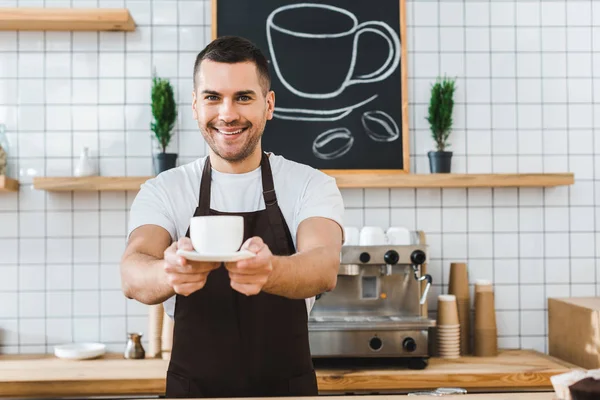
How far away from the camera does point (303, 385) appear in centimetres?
183

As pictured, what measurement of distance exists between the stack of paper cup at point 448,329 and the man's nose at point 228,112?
1496 millimetres

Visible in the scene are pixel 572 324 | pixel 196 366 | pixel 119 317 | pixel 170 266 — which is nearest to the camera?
pixel 170 266

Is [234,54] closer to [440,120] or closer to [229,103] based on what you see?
[229,103]

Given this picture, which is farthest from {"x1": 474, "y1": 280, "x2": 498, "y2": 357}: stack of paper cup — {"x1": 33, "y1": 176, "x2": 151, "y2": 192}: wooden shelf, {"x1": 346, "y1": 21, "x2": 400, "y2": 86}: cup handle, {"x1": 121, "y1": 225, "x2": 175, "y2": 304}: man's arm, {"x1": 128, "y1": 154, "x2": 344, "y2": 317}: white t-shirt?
{"x1": 121, "y1": 225, "x2": 175, "y2": 304}: man's arm

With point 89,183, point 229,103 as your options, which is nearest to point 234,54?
point 229,103

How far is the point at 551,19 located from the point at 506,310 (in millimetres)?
1336

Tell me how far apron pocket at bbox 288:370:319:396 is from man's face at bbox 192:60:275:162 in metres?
0.63

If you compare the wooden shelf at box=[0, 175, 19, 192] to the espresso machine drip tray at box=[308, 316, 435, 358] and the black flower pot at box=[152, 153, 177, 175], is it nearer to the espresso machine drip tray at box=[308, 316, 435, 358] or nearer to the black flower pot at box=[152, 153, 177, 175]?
the black flower pot at box=[152, 153, 177, 175]

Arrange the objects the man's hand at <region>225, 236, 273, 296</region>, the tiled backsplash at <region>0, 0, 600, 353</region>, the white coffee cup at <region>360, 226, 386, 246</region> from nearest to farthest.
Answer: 1. the man's hand at <region>225, 236, 273, 296</region>
2. the white coffee cup at <region>360, 226, 386, 246</region>
3. the tiled backsplash at <region>0, 0, 600, 353</region>

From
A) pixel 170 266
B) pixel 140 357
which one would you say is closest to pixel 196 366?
pixel 170 266

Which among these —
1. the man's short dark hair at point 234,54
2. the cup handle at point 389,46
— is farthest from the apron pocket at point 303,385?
the cup handle at point 389,46

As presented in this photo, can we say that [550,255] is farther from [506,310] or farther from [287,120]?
[287,120]

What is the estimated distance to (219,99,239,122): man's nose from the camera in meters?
1.72

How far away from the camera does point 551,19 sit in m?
3.14
